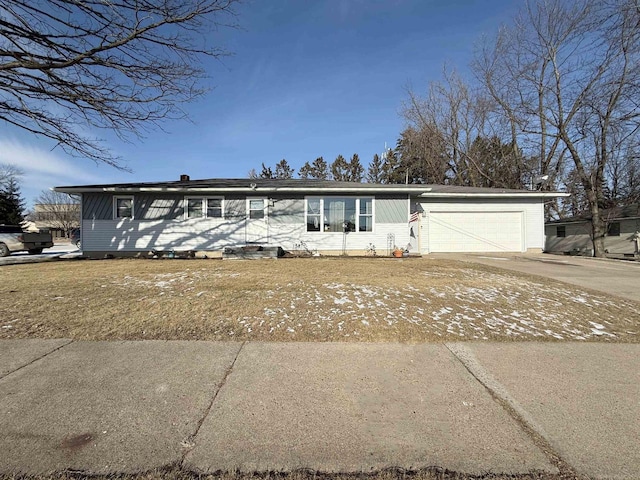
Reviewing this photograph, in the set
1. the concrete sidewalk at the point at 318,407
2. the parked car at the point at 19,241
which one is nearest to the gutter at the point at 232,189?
the parked car at the point at 19,241

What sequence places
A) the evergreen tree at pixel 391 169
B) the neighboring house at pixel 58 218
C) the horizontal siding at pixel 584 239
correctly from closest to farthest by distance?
1. the horizontal siding at pixel 584 239
2. the evergreen tree at pixel 391 169
3. the neighboring house at pixel 58 218

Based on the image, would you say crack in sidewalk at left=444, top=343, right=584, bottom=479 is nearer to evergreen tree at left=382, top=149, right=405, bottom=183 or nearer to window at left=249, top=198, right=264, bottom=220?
window at left=249, top=198, right=264, bottom=220

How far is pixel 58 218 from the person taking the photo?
4584 centimetres

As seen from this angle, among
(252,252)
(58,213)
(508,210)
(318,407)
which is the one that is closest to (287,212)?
(252,252)

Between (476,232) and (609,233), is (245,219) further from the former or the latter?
(609,233)

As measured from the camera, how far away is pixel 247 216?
13.1 meters

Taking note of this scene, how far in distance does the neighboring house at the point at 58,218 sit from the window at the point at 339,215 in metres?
46.6

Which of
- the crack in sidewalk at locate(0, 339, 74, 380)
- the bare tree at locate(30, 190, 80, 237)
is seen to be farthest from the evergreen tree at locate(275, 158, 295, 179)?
the crack in sidewalk at locate(0, 339, 74, 380)

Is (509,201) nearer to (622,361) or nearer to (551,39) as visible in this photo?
(551,39)

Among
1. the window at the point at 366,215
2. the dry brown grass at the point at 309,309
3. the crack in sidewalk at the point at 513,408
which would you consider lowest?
the crack in sidewalk at the point at 513,408

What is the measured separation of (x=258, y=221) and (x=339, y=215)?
3585 millimetres

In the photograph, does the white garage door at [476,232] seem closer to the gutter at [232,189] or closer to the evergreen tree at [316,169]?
the gutter at [232,189]

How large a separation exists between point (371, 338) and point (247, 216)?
10284 mm

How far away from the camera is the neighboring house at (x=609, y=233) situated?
17.8 metres
